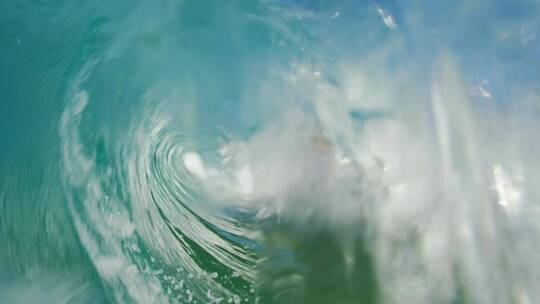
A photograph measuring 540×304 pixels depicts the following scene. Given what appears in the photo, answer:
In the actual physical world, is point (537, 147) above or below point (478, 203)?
above

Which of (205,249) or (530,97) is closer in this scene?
(205,249)

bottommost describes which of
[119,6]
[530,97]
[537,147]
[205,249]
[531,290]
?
[531,290]

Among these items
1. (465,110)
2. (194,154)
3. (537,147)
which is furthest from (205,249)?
(537,147)

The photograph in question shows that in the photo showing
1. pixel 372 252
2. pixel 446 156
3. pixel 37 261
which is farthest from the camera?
pixel 446 156

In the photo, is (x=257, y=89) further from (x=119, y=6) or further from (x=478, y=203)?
(x=478, y=203)

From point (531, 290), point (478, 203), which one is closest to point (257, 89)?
point (478, 203)

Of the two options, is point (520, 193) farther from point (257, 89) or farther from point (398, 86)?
point (257, 89)

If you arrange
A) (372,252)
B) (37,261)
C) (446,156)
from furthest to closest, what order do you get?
(446,156), (372,252), (37,261)
